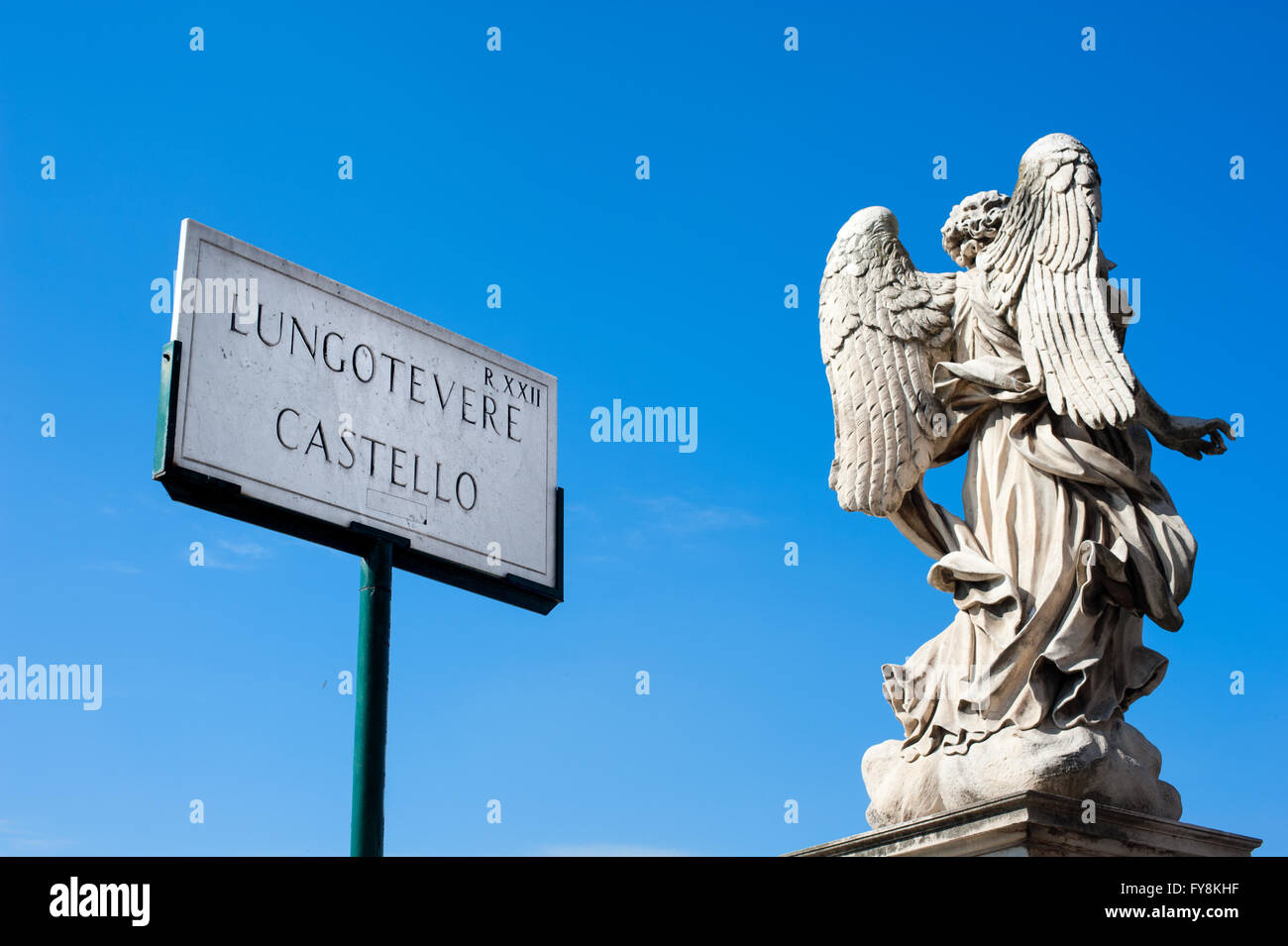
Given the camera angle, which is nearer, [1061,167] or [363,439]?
[1061,167]

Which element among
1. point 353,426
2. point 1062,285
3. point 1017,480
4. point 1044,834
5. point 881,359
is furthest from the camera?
point 353,426

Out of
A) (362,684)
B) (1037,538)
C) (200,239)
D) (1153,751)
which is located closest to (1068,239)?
(1037,538)

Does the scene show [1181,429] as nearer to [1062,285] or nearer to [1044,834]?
[1062,285]

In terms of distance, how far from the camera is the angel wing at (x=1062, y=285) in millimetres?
6711

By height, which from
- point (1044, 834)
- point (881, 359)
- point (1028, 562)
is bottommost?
point (1044, 834)

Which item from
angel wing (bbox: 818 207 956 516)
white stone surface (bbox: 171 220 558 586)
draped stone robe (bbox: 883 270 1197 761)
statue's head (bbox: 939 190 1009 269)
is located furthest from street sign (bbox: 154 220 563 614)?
statue's head (bbox: 939 190 1009 269)

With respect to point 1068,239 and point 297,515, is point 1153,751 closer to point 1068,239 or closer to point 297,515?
point 1068,239

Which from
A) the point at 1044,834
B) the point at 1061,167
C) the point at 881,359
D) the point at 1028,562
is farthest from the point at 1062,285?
the point at 1044,834

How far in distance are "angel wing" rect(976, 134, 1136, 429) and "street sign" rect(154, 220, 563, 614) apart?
402cm

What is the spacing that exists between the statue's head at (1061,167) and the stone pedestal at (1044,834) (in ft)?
8.80

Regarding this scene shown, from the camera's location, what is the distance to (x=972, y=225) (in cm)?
748

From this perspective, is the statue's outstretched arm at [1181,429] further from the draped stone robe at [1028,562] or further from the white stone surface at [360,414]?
the white stone surface at [360,414]

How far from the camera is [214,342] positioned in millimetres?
8758

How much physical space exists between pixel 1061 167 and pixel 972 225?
590 mm
